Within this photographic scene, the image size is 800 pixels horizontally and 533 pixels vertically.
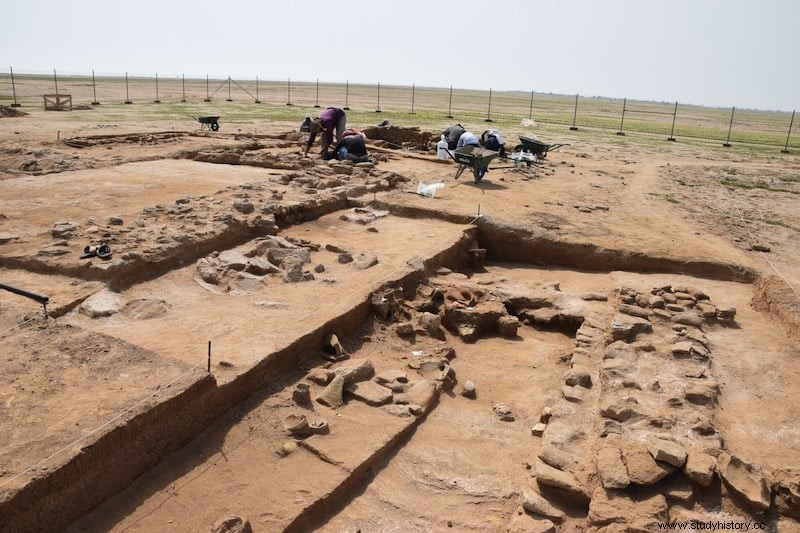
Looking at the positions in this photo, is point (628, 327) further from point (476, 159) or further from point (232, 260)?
point (476, 159)

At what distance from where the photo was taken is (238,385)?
15.1ft

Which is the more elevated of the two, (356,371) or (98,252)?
(98,252)

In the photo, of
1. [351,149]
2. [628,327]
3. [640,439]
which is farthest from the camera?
[351,149]

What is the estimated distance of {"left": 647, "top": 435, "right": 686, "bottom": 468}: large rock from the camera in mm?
3934

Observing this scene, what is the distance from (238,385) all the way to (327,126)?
1023 centimetres

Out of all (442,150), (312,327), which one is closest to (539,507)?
(312,327)

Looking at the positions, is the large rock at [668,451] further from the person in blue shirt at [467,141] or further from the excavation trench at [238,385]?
the person in blue shirt at [467,141]

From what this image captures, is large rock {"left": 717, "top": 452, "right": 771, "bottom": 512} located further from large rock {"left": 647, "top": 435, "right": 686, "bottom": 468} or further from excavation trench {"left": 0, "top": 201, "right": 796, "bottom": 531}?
excavation trench {"left": 0, "top": 201, "right": 796, "bottom": 531}

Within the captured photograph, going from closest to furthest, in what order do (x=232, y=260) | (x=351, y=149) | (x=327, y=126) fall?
(x=232, y=260), (x=327, y=126), (x=351, y=149)

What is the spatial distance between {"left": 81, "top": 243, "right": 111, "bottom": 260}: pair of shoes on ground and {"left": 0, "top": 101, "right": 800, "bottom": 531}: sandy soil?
11 cm

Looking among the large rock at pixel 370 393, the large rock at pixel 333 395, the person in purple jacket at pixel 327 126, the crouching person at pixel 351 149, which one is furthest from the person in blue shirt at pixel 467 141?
the large rock at pixel 333 395

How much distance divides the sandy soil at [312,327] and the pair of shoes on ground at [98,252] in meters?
0.11

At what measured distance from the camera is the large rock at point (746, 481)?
3686mm

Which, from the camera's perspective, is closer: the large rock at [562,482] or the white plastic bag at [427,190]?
the large rock at [562,482]
